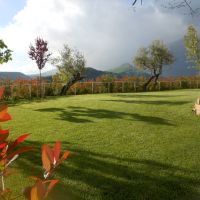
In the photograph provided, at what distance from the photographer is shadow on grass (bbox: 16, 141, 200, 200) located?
6.17 meters

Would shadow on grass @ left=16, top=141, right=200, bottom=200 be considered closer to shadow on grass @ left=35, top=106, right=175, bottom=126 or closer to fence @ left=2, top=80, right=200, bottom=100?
shadow on grass @ left=35, top=106, right=175, bottom=126

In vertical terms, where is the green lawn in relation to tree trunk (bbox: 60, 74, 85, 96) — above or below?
below

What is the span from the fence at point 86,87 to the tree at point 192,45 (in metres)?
3.02

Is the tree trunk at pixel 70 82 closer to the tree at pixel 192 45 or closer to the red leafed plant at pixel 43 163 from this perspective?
the tree at pixel 192 45

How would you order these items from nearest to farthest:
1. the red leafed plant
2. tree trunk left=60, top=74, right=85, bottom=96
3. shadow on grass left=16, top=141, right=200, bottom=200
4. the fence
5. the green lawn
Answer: the red leafed plant → shadow on grass left=16, top=141, right=200, bottom=200 → the green lawn → the fence → tree trunk left=60, top=74, right=85, bottom=96

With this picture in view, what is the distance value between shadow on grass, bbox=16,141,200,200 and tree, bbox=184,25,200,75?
44182mm

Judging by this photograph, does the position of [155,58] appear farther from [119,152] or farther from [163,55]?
[119,152]

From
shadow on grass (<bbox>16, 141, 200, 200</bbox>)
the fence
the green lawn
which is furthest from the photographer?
the fence

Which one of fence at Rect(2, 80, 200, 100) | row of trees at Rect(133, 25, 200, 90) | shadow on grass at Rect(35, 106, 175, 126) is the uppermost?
row of trees at Rect(133, 25, 200, 90)

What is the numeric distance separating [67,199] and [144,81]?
133ft

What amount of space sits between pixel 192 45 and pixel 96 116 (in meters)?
40.0

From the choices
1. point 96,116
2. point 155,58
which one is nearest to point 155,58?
point 155,58

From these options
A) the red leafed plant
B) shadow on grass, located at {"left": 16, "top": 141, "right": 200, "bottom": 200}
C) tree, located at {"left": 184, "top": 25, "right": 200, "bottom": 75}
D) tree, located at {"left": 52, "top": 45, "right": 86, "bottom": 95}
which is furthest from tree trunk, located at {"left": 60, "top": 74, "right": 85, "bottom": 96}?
the red leafed plant

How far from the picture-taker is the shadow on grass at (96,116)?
1274 centimetres
